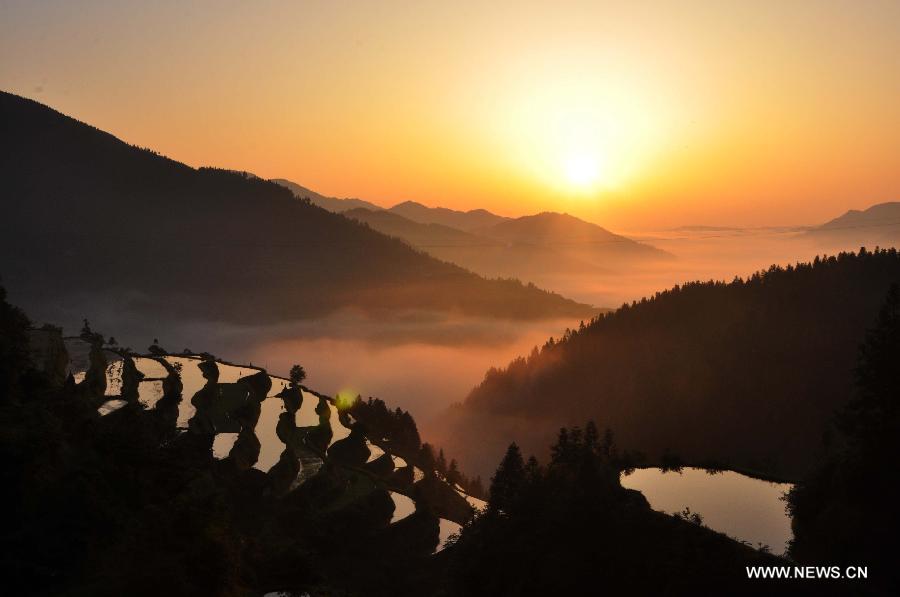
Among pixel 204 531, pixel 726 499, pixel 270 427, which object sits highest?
pixel 726 499

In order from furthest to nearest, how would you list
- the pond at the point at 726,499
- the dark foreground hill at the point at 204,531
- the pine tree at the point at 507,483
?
the pine tree at the point at 507,483
the pond at the point at 726,499
the dark foreground hill at the point at 204,531

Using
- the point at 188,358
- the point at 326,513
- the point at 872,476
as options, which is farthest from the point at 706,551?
the point at 188,358

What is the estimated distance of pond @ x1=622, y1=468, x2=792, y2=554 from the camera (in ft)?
189

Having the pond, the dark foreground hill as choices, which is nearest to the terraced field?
the dark foreground hill

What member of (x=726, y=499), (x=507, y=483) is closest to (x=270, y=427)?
(x=507, y=483)

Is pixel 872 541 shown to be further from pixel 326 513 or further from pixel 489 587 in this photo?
pixel 326 513

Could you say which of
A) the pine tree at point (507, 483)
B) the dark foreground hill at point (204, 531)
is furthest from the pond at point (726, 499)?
the pine tree at point (507, 483)

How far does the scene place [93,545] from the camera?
2016 inches

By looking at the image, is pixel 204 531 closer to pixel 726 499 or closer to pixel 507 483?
pixel 507 483

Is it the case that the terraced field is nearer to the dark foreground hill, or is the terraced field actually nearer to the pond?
the dark foreground hill

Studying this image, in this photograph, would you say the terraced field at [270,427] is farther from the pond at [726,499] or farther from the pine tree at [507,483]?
the pond at [726,499]

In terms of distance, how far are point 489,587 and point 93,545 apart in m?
31.1

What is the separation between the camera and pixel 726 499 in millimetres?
65562

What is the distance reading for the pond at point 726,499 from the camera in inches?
2270
